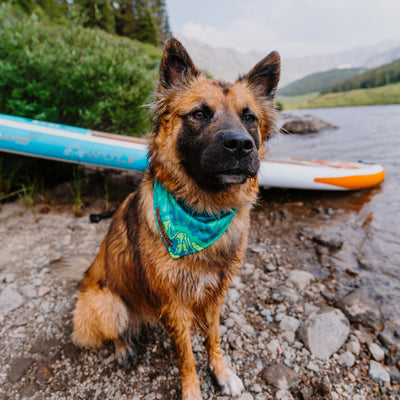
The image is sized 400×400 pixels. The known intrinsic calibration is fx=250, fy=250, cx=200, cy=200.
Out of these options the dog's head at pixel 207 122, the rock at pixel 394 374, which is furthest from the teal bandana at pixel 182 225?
the rock at pixel 394 374

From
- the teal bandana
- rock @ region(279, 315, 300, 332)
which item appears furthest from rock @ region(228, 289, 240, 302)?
the teal bandana

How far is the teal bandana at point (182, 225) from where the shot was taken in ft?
5.95

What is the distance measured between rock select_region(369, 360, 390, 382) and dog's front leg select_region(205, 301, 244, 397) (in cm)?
109

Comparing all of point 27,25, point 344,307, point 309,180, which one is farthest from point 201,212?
point 27,25

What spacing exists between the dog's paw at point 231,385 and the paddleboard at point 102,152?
253 cm

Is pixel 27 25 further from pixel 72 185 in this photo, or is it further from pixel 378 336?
pixel 378 336

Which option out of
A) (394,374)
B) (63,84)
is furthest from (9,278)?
(394,374)

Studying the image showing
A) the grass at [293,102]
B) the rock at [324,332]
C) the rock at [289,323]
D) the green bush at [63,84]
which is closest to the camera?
the rock at [324,332]

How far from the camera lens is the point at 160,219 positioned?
1.88m

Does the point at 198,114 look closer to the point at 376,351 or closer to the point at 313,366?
the point at 313,366

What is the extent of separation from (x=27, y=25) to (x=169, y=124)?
4.90m

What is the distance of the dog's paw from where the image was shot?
201 centimetres

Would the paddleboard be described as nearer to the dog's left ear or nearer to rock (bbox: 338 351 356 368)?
the dog's left ear

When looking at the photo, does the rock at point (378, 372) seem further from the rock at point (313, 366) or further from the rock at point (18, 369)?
the rock at point (18, 369)
